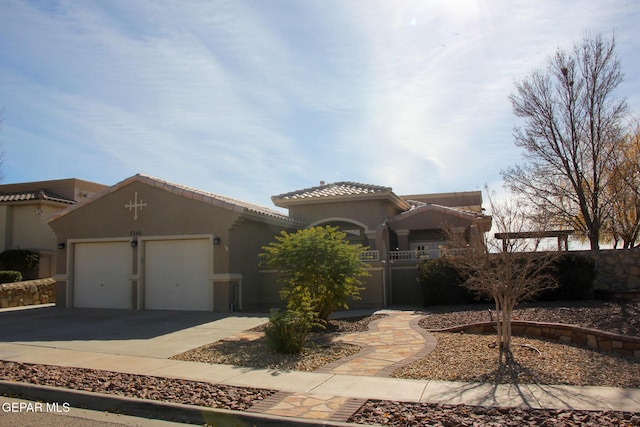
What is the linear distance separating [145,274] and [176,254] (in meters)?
1.37

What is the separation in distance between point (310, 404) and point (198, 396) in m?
1.59

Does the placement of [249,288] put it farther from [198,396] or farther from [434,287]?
[198,396]

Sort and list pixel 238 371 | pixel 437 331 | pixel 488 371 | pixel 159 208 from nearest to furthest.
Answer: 1. pixel 488 371
2. pixel 238 371
3. pixel 437 331
4. pixel 159 208

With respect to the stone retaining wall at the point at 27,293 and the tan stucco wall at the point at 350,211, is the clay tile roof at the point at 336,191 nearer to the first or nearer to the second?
the tan stucco wall at the point at 350,211

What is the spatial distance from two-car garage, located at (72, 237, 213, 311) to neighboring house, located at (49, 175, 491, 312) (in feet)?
0.11

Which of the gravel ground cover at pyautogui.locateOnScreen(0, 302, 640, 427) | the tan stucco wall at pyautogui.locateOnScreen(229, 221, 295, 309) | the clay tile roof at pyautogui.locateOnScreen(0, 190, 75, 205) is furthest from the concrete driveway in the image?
the clay tile roof at pyautogui.locateOnScreen(0, 190, 75, 205)

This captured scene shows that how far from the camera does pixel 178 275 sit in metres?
17.3

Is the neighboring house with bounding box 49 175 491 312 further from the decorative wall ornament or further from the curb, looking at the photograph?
the curb

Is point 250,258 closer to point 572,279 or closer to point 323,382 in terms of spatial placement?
point 572,279

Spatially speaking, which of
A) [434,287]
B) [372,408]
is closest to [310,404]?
[372,408]

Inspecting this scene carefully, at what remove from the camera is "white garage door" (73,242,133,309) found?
18.0 m

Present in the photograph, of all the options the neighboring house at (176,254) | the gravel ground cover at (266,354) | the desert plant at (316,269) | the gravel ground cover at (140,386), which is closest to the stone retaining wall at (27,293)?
the neighboring house at (176,254)

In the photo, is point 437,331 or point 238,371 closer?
point 238,371

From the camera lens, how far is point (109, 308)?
1791cm
